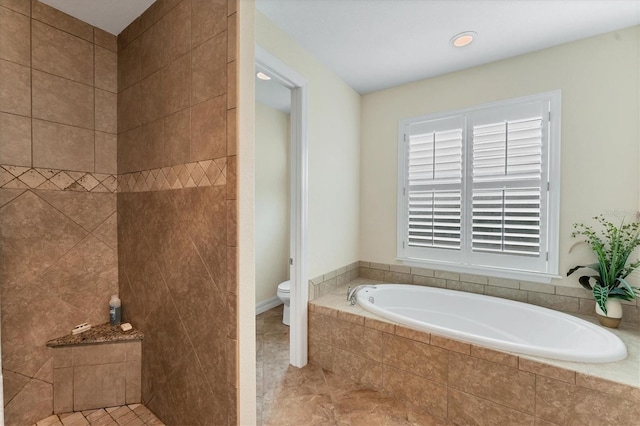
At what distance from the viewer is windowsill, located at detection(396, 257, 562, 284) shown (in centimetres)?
220

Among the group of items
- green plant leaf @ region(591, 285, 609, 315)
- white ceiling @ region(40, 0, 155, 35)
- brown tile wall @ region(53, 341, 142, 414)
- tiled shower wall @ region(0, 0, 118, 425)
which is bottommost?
brown tile wall @ region(53, 341, 142, 414)

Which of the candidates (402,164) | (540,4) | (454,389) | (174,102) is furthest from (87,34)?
(454,389)

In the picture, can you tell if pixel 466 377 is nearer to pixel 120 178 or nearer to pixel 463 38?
pixel 463 38

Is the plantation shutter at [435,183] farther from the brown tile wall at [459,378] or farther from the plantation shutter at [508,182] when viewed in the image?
the brown tile wall at [459,378]

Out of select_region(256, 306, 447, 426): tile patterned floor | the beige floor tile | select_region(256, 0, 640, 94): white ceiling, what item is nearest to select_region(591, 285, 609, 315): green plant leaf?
select_region(256, 306, 447, 426): tile patterned floor

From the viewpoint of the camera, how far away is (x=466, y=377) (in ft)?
5.39

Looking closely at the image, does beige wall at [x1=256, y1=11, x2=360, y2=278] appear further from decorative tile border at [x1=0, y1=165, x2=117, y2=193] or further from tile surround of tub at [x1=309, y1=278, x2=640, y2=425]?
decorative tile border at [x1=0, y1=165, x2=117, y2=193]

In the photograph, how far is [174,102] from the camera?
1455mm

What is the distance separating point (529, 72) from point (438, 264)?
1745 mm

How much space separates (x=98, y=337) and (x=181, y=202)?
104 cm

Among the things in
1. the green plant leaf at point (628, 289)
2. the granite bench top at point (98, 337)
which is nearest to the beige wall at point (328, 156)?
the granite bench top at point (98, 337)

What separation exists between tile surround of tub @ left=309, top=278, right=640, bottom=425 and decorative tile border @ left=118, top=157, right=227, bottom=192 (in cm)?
139

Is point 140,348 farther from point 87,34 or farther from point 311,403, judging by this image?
point 87,34

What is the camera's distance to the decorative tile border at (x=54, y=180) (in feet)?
4.85
